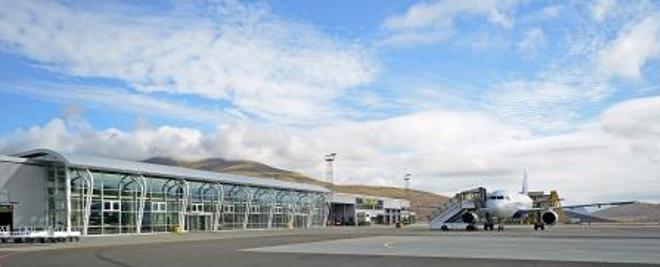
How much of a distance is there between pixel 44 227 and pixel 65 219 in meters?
1.77

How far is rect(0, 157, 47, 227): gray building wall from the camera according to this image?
55.0m

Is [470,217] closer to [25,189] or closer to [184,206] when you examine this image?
→ [184,206]

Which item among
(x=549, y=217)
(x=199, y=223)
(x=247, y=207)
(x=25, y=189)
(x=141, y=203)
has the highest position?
(x=25, y=189)

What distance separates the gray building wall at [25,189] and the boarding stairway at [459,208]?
39006 millimetres

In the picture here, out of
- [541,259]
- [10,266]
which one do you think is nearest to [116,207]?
[10,266]

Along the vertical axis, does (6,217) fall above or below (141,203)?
below

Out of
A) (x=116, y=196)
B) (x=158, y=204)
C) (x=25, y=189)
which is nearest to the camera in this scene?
(x=25, y=189)

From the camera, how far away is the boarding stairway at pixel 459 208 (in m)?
72.2

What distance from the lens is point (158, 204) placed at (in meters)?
69.4

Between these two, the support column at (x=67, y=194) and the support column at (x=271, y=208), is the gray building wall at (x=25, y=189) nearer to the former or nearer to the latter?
the support column at (x=67, y=194)

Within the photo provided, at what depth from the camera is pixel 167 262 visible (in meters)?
24.6

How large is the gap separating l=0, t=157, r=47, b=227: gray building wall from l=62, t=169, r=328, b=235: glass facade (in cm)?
71

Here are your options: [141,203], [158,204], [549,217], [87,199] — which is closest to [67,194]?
[87,199]

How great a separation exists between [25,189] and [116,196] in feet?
27.6
